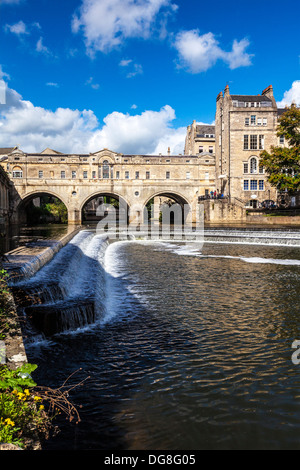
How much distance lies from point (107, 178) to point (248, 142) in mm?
21167

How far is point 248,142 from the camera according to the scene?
48875 mm

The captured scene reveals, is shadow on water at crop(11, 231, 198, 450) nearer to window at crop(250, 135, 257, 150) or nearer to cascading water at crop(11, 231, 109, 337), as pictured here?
cascading water at crop(11, 231, 109, 337)

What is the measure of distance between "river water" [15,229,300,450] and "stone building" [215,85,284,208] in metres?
38.6

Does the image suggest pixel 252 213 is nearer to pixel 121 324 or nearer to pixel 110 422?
pixel 121 324

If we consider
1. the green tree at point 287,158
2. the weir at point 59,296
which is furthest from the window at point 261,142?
the weir at point 59,296

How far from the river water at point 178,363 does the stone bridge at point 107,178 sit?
4219 cm

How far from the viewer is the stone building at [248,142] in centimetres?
4841

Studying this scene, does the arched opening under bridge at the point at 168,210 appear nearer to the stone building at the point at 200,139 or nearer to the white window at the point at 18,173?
the stone building at the point at 200,139

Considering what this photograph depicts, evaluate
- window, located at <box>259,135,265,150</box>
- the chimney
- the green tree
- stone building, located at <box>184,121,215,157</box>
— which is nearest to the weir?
the green tree

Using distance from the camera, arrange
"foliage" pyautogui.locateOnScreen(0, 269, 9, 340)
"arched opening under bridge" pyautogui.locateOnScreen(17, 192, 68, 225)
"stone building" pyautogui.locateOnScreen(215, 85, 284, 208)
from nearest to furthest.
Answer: "foliage" pyautogui.locateOnScreen(0, 269, 9, 340), "stone building" pyautogui.locateOnScreen(215, 85, 284, 208), "arched opening under bridge" pyautogui.locateOnScreen(17, 192, 68, 225)

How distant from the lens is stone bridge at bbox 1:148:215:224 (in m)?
52.0

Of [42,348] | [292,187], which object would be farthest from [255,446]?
[292,187]

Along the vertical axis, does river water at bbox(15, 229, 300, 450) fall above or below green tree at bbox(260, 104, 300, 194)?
below
